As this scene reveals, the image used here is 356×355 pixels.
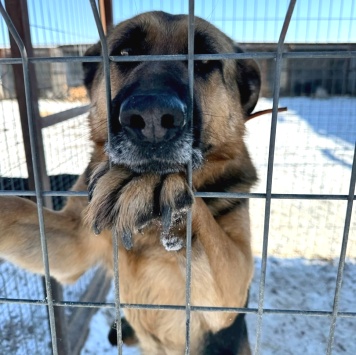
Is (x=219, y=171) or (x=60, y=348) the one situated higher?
(x=219, y=171)

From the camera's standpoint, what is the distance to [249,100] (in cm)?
236

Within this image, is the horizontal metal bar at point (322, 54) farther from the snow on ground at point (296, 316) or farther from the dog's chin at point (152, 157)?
the snow on ground at point (296, 316)

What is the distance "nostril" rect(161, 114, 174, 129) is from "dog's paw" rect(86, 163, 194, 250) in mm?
155

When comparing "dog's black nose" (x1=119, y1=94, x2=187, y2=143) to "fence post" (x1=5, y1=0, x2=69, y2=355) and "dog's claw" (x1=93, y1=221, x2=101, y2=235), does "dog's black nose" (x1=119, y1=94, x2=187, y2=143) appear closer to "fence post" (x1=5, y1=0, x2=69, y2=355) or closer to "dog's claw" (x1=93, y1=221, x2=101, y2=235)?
"dog's claw" (x1=93, y1=221, x2=101, y2=235)

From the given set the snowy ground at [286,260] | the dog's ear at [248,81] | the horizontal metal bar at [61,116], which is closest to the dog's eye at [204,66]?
the dog's ear at [248,81]

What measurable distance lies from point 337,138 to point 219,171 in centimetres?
707

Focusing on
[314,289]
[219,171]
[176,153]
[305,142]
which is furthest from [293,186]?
[176,153]

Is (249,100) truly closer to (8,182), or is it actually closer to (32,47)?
(32,47)

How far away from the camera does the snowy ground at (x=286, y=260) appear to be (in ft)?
9.36

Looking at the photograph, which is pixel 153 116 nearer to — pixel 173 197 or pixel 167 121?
pixel 167 121

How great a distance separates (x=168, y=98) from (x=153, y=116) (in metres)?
0.10

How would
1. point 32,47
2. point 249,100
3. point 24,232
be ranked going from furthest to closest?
point 249,100 → point 32,47 → point 24,232

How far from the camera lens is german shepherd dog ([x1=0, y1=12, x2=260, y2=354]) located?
114 cm

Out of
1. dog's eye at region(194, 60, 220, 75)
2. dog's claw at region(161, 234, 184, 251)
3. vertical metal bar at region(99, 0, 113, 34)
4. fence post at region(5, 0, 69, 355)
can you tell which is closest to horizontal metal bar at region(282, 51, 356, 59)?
dog's claw at region(161, 234, 184, 251)
